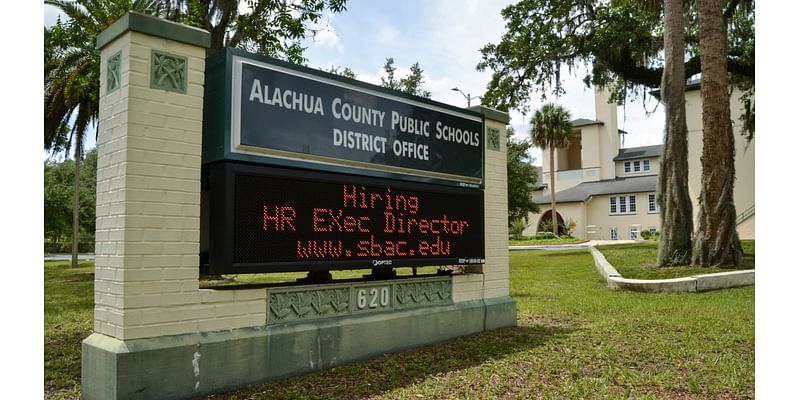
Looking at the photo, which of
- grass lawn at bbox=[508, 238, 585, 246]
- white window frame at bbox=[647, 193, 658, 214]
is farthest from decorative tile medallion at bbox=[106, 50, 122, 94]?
white window frame at bbox=[647, 193, 658, 214]

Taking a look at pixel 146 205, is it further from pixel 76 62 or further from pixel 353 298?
pixel 76 62

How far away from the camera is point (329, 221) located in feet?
20.6

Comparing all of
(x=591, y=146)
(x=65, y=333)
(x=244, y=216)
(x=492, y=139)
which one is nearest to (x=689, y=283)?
(x=492, y=139)

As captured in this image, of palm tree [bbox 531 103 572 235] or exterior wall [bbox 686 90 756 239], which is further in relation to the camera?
palm tree [bbox 531 103 572 235]

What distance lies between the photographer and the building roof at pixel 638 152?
173ft

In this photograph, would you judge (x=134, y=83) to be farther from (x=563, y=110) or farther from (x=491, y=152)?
(x=563, y=110)

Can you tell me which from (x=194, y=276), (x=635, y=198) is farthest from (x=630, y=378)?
(x=635, y=198)

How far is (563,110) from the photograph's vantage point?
51875 mm

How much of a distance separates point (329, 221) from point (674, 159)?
14630mm

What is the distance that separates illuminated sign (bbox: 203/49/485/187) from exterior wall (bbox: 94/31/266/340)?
29 cm

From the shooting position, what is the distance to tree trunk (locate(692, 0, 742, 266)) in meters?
15.8

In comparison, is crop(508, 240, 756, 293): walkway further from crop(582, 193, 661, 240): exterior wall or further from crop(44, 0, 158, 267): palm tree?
crop(582, 193, 661, 240): exterior wall

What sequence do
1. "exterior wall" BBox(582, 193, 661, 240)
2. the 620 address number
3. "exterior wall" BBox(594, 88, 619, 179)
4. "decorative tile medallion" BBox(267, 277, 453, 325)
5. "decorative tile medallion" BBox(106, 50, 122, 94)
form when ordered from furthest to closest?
"exterior wall" BBox(594, 88, 619, 179)
"exterior wall" BBox(582, 193, 661, 240)
the 620 address number
"decorative tile medallion" BBox(267, 277, 453, 325)
"decorative tile medallion" BBox(106, 50, 122, 94)

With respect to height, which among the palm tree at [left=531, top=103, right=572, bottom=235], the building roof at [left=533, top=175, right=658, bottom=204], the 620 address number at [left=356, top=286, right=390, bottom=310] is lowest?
the 620 address number at [left=356, top=286, right=390, bottom=310]
